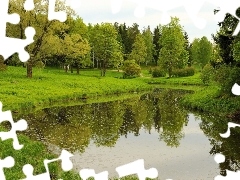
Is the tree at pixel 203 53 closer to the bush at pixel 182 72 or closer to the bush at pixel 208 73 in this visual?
the bush at pixel 182 72

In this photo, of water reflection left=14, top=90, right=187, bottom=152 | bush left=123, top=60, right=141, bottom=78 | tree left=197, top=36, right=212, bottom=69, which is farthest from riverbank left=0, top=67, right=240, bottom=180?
tree left=197, top=36, right=212, bottom=69

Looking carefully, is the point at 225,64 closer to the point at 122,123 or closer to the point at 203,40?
the point at 122,123

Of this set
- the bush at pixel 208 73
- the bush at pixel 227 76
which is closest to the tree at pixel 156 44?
the bush at pixel 208 73

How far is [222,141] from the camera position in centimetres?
2467

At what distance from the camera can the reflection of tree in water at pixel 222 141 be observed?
759 inches

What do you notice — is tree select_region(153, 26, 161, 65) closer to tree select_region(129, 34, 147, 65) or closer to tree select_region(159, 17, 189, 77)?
tree select_region(129, 34, 147, 65)

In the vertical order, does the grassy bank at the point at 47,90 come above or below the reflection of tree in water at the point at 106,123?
above

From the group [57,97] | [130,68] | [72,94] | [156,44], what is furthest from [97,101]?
[156,44]

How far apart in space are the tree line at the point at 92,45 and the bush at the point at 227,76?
2941 millimetres

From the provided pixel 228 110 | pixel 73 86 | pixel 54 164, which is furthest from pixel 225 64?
pixel 73 86

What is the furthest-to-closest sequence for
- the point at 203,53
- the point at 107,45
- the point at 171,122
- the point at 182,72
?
the point at 203,53, the point at 182,72, the point at 107,45, the point at 171,122

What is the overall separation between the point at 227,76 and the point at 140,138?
33.8ft

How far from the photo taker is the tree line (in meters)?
56.2

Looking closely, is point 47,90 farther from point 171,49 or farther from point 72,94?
point 171,49
